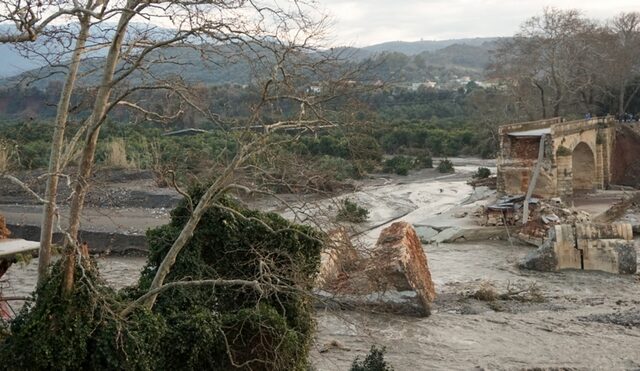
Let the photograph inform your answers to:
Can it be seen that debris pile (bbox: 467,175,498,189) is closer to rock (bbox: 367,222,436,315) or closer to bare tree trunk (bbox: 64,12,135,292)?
rock (bbox: 367,222,436,315)

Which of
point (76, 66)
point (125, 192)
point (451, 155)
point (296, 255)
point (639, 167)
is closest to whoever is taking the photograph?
point (76, 66)

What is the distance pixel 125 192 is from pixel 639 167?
2821cm

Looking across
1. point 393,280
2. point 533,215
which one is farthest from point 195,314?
point 533,215

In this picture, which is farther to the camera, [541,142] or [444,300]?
[541,142]

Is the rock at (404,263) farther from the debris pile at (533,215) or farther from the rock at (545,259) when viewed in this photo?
the debris pile at (533,215)

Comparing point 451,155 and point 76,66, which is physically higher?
point 76,66

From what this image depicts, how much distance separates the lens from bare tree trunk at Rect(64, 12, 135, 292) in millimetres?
8891

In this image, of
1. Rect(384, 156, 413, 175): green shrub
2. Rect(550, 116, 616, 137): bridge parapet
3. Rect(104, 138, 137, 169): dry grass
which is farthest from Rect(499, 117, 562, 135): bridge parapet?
Rect(104, 138, 137, 169): dry grass

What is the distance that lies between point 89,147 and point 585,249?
55.2 feet

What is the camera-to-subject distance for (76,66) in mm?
9594

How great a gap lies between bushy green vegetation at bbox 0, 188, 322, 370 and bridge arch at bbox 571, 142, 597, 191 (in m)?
30.4

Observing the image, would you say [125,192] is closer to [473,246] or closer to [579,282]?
[473,246]

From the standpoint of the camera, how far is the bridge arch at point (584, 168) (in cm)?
3972

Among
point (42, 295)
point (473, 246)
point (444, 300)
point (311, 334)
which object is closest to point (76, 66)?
Answer: point (42, 295)
